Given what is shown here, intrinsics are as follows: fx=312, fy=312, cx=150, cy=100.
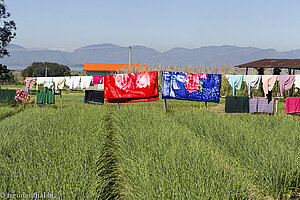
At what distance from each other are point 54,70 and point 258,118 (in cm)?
6953

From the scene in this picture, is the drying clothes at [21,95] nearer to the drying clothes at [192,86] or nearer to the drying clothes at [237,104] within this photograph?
the drying clothes at [192,86]

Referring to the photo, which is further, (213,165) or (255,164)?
(255,164)

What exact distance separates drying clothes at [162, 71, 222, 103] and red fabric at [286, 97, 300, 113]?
7.69ft

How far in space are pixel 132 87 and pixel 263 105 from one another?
468cm

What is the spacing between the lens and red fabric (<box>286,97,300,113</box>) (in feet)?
34.1

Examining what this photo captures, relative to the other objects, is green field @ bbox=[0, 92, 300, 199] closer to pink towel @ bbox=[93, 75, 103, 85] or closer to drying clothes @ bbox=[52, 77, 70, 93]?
pink towel @ bbox=[93, 75, 103, 85]

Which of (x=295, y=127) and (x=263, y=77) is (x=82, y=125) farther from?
(x=263, y=77)

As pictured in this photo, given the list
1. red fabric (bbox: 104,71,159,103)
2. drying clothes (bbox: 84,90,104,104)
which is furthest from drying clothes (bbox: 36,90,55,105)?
red fabric (bbox: 104,71,159,103)

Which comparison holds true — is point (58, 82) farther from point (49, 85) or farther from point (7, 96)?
point (7, 96)

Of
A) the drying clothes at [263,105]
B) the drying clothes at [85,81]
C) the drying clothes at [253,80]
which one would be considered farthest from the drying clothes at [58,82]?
the drying clothes at [263,105]

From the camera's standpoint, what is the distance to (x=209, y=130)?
657 cm

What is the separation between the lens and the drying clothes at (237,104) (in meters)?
11.4

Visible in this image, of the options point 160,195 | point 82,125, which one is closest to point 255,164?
point 160,195

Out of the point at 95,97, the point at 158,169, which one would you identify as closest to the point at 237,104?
the point at 95,97
